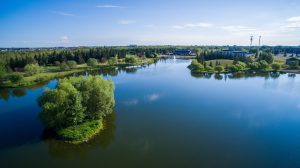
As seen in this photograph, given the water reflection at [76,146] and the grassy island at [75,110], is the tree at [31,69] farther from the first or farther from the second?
the water reflection at [76,146]

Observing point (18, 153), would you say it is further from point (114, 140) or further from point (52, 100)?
point (114, 140)

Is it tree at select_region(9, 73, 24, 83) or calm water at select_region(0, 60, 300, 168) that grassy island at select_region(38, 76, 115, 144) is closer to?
calm water at select_region(0, 60, 300, 168)

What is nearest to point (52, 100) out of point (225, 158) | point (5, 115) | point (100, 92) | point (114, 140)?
point (100, 92)

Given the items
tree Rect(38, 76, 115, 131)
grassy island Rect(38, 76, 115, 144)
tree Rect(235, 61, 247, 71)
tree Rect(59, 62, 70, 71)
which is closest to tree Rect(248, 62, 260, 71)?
tree Rect(235, 61, 247, 71)

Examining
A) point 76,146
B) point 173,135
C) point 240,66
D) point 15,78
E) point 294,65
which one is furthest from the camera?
point 294,65

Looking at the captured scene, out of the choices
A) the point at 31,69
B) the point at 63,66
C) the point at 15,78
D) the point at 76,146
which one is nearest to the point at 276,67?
the point at 63,66

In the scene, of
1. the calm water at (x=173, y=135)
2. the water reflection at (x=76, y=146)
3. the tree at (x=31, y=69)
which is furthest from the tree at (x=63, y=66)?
the water reflection at (x=76, y=146)

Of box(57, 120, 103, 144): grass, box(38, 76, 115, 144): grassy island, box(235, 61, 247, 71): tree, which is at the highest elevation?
box(235, 61, 247, 71): tree

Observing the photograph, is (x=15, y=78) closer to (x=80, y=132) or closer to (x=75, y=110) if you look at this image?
(x=75, y=110)
